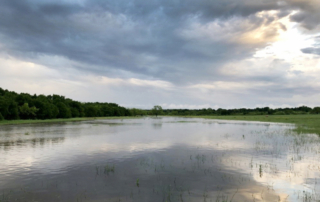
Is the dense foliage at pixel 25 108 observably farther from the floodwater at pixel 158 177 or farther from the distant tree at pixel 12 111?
the floodwater at pixel 158 177

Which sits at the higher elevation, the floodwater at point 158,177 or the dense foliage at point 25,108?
the dense foliage at point 25,108

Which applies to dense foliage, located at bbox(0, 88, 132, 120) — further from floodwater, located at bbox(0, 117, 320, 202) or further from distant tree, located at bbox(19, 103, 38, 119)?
floodwater, located at bbox(0, 117, 320, 202)

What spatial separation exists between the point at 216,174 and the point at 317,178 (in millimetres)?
7814

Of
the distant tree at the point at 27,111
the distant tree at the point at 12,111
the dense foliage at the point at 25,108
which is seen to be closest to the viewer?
the dense foliage at the point at 25,108

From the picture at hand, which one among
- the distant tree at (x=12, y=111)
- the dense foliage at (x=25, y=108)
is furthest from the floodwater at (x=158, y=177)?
the distant tree at (x=12, y=111)

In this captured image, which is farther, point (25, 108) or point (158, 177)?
point (25, 108)

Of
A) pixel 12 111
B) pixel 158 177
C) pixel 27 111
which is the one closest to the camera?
pixel 158 177

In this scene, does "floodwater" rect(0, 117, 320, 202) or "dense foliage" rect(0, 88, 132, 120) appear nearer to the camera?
"floodwater" rect(0, 117, 320, 202)

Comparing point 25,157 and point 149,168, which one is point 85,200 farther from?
point 25,157

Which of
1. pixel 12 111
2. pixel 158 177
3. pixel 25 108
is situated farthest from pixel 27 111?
pixel 158 177

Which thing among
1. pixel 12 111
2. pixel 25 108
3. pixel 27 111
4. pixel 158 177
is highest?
pixel 25 108

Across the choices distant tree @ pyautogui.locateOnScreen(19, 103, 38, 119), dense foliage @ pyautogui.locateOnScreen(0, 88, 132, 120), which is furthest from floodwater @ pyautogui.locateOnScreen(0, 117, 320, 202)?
distant tree @ pyautogui.locateOnScreen(19, 103, 38, 119)

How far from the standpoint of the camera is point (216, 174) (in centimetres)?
1777

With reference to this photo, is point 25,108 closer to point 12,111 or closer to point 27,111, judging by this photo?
point 27,111
